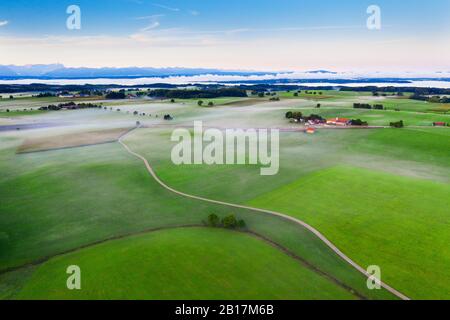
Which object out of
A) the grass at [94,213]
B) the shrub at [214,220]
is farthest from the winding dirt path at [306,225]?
the shrub at [214,220]

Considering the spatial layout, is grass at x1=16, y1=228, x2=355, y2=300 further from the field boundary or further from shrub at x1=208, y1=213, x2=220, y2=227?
shrub at x1=208, y1=213, x2=220, y2=227

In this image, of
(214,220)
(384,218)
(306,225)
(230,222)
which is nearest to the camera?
(230,222)

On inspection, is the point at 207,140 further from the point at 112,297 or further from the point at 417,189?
the point at 112,297

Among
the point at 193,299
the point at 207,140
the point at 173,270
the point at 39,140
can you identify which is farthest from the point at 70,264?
the point at 39,140

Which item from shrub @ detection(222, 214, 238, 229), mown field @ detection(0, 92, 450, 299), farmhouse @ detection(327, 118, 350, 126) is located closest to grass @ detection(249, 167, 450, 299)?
mown field @ detection(0, 92, 450, 299)

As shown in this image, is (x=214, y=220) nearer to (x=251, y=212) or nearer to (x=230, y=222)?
(x=230, y=222)

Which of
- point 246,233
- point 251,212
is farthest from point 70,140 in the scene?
point 246,233
